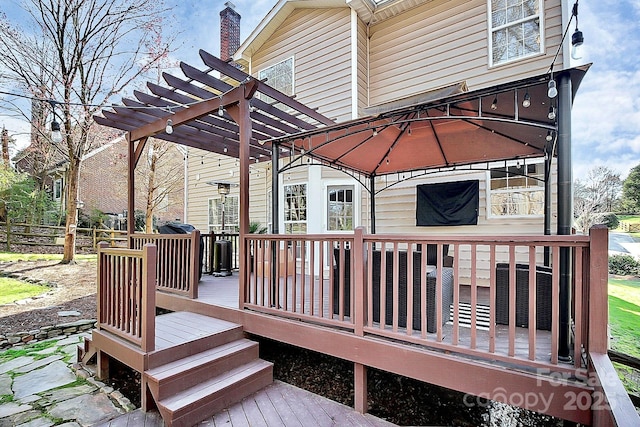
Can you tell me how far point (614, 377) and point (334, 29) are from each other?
768cm

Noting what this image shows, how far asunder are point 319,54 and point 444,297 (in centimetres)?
654

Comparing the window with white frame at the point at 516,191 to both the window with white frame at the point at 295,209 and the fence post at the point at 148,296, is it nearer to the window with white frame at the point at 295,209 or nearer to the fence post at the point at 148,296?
the window with white frame at the point at 295,209

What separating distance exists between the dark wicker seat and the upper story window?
433cm

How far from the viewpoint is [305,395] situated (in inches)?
127

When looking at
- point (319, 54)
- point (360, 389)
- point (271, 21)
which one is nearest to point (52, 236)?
point (271, 21)

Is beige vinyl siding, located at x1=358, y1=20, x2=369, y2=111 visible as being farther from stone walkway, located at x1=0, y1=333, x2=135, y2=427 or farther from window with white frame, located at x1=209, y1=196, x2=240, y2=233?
stone walkway, located at x1=0, y1=333, x2=135, y2=427

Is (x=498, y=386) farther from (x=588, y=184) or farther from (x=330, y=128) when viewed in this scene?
(x=588, y=184)

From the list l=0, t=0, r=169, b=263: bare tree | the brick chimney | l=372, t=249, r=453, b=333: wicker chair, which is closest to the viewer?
l=372, t=249, r=453, b=333: wicker chair

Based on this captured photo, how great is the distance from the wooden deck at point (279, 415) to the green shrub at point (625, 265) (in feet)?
37.8

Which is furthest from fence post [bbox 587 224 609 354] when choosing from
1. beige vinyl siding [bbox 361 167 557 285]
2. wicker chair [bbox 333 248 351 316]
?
beige vinyl siding [bbox 361 167 557 285]

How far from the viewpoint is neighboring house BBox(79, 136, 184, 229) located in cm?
1471

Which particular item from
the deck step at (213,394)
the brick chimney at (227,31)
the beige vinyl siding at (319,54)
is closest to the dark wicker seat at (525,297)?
the deck step at (213,394)

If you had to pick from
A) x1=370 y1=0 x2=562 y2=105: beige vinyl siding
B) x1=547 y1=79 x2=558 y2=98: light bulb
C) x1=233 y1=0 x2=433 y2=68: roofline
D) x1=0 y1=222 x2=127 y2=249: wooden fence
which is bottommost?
x1=0 y1=222 x2=127 y2=249: wooden fence

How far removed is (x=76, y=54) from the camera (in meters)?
8.77
